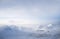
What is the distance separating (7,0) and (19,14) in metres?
0.25

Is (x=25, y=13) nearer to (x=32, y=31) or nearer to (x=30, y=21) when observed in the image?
(x=30, y=21)

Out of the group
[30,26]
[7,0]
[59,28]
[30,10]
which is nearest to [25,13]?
[30,10]

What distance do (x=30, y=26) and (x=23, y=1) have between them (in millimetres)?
347

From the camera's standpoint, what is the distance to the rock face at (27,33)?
4.30ft

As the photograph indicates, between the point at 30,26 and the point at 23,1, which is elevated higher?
the point at 23,1

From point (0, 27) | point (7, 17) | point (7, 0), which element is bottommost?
point (0, 27)

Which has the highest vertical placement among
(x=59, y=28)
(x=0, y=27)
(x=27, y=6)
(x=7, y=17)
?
(x=27, y=6)

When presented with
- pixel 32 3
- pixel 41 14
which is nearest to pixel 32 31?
pixel 41 14

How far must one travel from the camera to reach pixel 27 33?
133cm

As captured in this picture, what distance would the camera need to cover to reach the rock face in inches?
51.6

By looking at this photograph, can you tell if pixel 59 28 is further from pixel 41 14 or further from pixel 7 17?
pixel 7 17

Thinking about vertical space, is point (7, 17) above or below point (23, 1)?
below

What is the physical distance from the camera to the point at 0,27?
1.34 metres

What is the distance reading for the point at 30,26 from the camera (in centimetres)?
133
